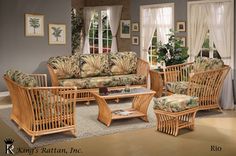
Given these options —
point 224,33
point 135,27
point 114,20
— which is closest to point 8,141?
point 224,33

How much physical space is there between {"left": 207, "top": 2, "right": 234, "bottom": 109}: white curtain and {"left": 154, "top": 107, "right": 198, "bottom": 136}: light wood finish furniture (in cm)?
166

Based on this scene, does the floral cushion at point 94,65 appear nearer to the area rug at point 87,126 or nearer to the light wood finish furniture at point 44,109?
the area rug at point 87,126

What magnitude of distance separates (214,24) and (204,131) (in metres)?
2.89

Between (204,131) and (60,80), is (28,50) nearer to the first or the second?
(60,80)

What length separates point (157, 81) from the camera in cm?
741

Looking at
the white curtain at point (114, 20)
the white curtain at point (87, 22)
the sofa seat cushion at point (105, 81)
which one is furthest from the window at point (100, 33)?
the sofa seat cushion at point (105, 81)

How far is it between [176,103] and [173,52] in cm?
269

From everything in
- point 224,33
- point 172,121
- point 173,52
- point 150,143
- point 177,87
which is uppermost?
point 224,33

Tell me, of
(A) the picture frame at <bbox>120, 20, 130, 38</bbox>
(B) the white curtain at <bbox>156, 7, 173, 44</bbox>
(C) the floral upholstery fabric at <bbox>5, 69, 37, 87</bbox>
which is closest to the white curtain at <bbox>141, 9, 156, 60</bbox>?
(B) the white curtain at <bbox>156, 7, 173, 44</bbox>

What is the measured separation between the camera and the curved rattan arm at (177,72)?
709cm

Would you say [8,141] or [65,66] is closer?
[8,141]

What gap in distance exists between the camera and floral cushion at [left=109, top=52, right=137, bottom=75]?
299 inches

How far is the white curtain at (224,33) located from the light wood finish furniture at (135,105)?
181 cm

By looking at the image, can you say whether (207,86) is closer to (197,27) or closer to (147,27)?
(197,27)
